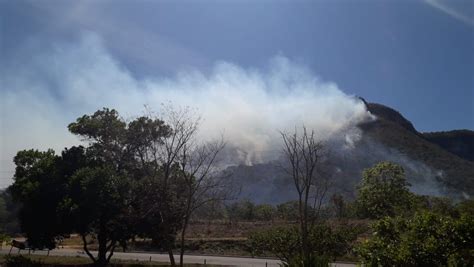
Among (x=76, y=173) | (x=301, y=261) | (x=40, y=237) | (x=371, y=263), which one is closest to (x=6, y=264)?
(x=40, y=237)

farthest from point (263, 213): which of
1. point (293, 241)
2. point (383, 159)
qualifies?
point (383, 159)

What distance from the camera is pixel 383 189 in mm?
42750

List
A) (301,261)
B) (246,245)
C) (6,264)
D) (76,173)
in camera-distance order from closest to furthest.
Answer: (301,261) → (6,264) → (76,173) → (246,245)

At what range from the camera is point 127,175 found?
29.7 m

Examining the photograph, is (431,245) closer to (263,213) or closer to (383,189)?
(383,189)

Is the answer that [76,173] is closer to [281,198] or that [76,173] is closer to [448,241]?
[448,241]

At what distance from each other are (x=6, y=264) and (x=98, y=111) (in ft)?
35.8

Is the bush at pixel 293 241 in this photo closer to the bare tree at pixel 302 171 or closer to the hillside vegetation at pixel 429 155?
the bare tree at pixel 302 171

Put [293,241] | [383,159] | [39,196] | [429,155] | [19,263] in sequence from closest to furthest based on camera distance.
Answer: [293,241]
[19,263]
[39,196]
[383,159]
[429,155]

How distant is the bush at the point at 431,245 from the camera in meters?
10.8

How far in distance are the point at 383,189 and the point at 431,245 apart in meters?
33.3

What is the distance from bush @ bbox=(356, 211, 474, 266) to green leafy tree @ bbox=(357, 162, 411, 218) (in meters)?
29.9

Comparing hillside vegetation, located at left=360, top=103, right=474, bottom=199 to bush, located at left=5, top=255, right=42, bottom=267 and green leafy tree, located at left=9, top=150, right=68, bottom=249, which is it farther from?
bush, located at left=5, top=255, right=42, bottom=267

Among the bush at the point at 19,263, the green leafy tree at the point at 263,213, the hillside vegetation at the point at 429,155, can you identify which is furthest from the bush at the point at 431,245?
the hillside vegetation at the point at 429,155
